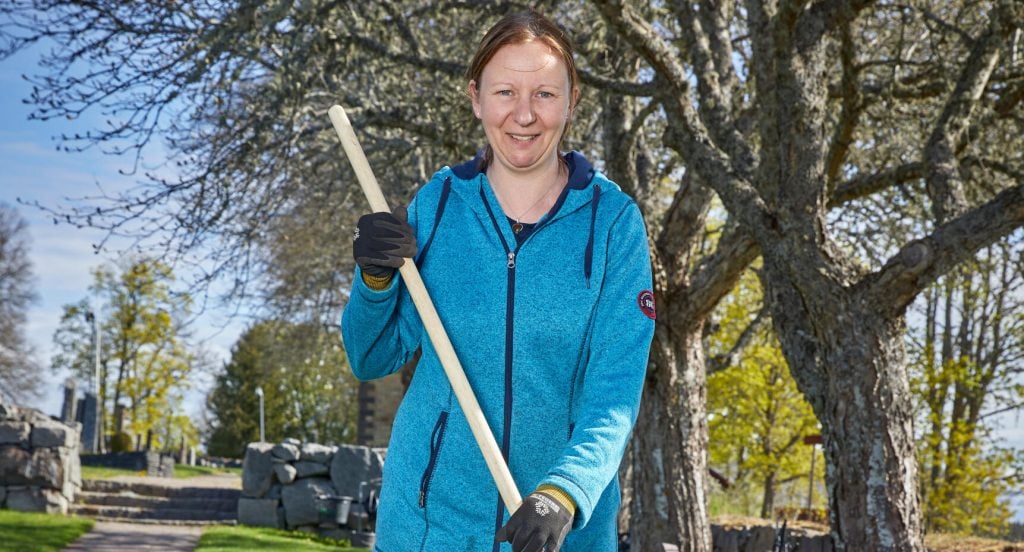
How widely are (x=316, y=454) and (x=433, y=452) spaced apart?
15937 millimetres

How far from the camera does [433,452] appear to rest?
2.14 meters

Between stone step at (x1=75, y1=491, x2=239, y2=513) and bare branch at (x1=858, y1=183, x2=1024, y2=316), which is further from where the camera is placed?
stone step at (x1=75, y1=491, x2=239, y2=513)

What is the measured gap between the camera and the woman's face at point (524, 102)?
7.41 ft

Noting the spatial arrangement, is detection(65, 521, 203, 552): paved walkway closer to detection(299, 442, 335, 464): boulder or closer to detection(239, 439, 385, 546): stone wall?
detection(239, 439, 385, 546): stone wall

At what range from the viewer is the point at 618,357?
214 centimetres

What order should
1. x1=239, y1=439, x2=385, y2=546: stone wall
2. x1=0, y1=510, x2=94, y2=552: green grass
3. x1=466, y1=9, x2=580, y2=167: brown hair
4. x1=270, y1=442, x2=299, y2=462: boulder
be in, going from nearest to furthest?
x1=466, y1=9, x2=580, y2=167: brown hair → x1=0, y1=510, x2=94, y2=552: green grass → x1=239, y1=439, x2=385, y2=546: stone wall → x1=270, y1=442, x2=299, y2=462: boulder

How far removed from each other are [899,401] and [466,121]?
4.71 metres

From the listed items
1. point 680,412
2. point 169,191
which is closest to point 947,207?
point 680,412

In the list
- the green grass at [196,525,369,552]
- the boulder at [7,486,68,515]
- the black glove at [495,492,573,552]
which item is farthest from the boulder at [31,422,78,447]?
the black glove at [495,492,573,552]

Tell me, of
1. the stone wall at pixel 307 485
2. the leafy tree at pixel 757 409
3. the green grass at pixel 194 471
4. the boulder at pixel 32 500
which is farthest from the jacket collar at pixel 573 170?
the green grass at pixel 194 471

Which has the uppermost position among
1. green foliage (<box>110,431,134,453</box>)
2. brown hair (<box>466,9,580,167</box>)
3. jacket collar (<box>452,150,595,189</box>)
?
brown hair (<box>466,9,580,167</box>)

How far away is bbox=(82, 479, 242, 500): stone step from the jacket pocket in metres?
16.8

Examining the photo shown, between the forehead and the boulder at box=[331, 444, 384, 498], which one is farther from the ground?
the forehead

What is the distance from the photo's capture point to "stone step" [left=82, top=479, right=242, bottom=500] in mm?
17703
